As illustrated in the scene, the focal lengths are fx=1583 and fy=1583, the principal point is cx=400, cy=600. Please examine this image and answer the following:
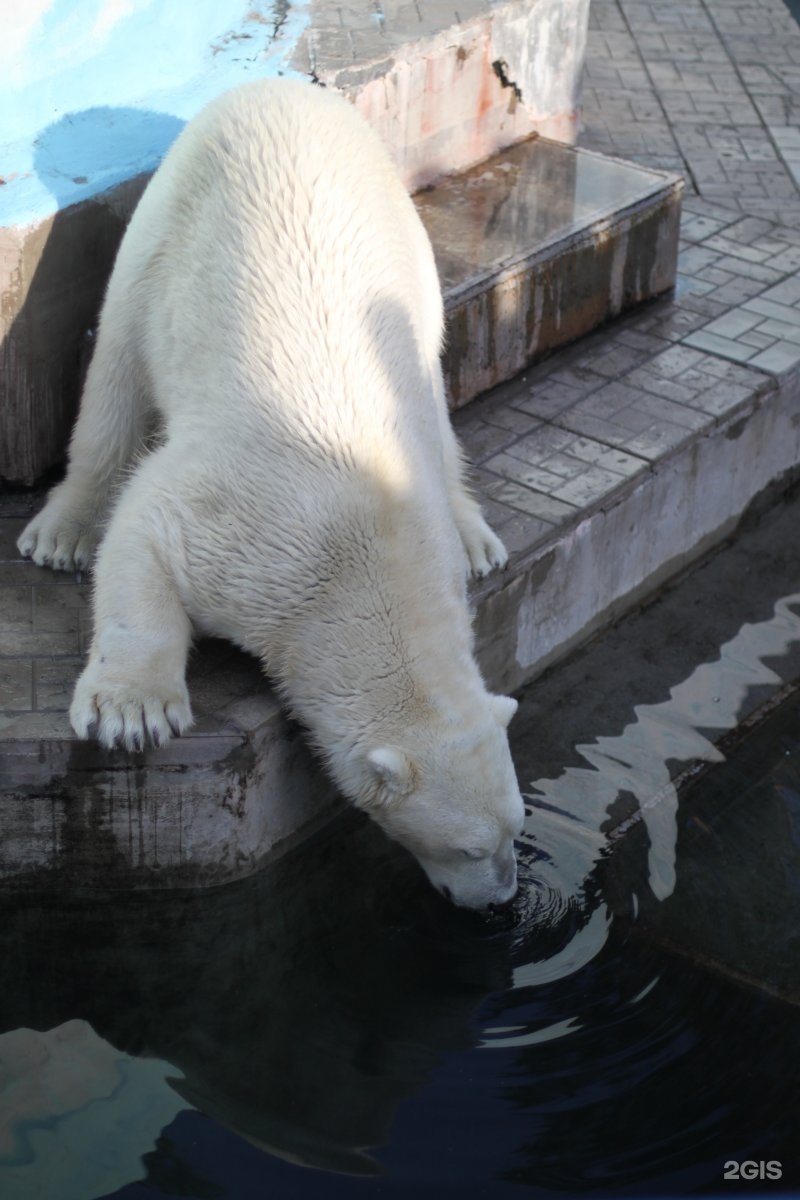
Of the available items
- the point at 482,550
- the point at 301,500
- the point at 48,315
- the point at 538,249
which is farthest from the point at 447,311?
the point at 301,500

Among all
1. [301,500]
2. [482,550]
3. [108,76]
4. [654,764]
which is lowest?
[654,764]

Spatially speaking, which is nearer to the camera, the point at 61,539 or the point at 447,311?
the point at 61,539

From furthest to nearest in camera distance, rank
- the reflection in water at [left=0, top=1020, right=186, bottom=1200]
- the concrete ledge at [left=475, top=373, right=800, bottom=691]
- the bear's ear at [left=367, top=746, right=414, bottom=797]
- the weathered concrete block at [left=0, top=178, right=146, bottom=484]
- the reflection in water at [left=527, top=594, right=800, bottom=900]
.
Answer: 1. the concrete ledge at [left=475, top=373, right=800, bottom=691]
2. the weathered concrete block at [left=0, top=178, right=146, bottom=484]
3. the reflection in water at [left=527, top=594, right=800, bottom=900]
4. the bear's ear at [left=367, top=746, right=414, bottom=797]
5. the reflection in water at [left=0, top=1020, right=186, bottom=1200]

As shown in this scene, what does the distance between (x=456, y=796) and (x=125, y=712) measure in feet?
2.36

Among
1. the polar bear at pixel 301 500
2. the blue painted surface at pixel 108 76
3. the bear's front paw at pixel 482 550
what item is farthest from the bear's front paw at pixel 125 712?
the blue painted surface at pixel 108 76

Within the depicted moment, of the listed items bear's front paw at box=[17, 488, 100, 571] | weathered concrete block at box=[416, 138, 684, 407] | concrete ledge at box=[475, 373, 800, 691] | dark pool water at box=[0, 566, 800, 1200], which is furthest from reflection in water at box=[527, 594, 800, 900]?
bear's front paw at box=[17, 488, 100, 571]

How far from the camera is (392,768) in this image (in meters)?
3.15

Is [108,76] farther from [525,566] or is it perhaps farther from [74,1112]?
[74,1112]

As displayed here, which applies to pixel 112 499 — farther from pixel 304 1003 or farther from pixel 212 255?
pixel 304 1003

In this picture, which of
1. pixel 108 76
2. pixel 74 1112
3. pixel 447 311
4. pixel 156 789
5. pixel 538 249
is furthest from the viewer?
pixel 108 76

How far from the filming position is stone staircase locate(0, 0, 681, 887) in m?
3.51

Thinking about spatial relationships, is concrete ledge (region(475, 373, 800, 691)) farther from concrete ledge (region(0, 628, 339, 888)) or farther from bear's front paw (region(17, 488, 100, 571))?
bear's front paw (region(17, 488, 100, 571))

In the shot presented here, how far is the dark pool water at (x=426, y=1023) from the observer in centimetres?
305

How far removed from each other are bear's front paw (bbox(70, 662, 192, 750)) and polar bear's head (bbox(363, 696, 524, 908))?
0.46 m
